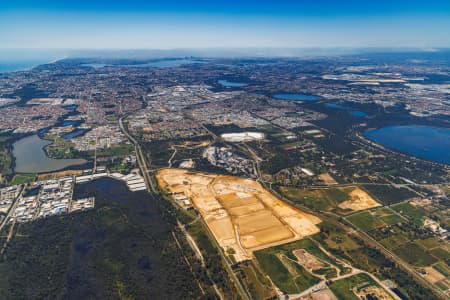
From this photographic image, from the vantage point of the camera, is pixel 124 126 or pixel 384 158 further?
pixel 124 126

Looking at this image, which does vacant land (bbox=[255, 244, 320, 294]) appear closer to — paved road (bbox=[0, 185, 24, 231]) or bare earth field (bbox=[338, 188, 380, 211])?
bare earth field (bbox=[338, 188, 380, 211])

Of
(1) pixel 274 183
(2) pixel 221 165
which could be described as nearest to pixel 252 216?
(1) pixel 274 183

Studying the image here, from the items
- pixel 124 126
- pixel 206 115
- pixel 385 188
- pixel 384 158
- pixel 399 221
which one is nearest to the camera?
pixel 399 221

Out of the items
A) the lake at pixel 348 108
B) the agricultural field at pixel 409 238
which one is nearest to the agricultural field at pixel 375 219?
the agricultural field at pixel 409 238

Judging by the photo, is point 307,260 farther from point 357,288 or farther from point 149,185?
point 149,185

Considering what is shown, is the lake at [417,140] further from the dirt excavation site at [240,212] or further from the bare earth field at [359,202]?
the dirt excavation site at [240,212]

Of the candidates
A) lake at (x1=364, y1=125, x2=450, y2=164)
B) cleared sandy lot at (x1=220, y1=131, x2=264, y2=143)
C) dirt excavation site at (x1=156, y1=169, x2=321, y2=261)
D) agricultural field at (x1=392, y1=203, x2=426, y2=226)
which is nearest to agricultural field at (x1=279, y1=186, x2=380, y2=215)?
agricultural field at (x1=392, y1=203, x2=426, y2=226)

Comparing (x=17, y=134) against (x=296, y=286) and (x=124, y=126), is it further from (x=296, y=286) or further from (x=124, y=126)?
(x=296, y=286)
